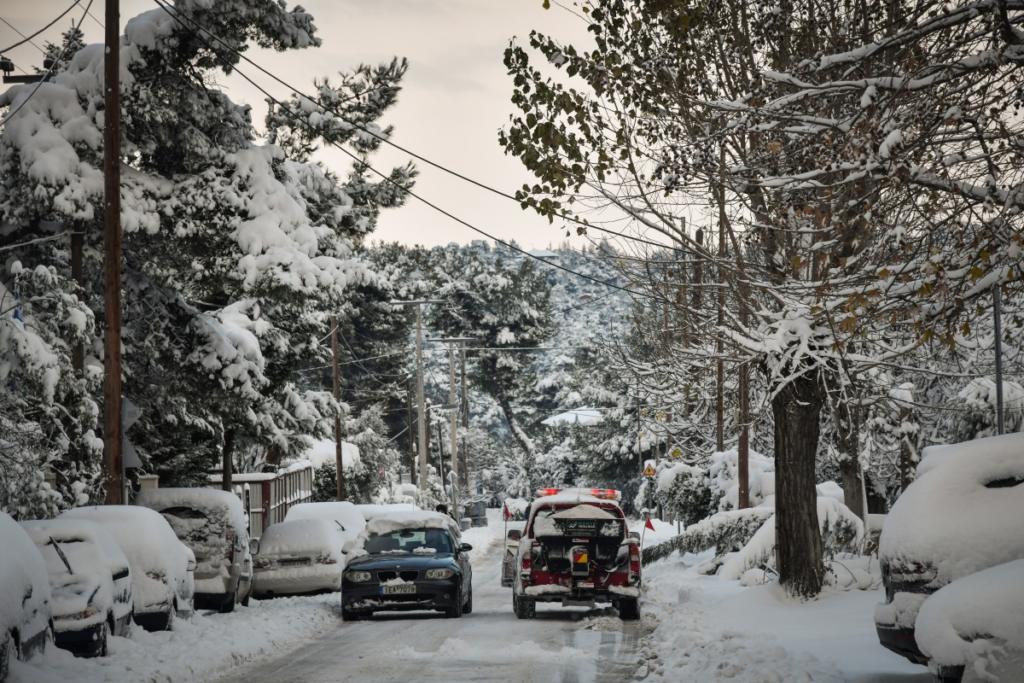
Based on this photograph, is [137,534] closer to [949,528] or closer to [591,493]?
[591,493]

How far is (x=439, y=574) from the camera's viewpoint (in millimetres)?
19984

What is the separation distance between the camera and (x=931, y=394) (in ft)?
126

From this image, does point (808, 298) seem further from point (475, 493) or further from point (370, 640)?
point (475, 493)

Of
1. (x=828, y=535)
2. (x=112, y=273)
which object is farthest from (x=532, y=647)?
(x=112, y=273)

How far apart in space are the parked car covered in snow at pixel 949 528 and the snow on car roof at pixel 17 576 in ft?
21.7

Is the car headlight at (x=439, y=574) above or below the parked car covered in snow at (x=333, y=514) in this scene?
below

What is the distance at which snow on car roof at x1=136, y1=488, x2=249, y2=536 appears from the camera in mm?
20500

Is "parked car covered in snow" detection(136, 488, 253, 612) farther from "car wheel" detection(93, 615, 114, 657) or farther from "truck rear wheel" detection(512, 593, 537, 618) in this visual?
"car wheel" detection(93, 615, 114, 657)

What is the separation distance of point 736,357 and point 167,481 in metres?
22.7

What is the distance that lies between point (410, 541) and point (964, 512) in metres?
13.5

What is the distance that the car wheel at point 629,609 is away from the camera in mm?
19688

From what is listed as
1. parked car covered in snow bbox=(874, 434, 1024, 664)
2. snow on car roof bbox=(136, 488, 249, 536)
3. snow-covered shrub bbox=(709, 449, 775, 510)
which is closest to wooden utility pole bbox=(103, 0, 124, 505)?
snow on car roof bbox=(136, 488, 249, 536)

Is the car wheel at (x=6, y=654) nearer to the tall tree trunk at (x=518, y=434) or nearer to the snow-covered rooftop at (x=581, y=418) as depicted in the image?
the snow-covered rooftop at (x=581, y=418)

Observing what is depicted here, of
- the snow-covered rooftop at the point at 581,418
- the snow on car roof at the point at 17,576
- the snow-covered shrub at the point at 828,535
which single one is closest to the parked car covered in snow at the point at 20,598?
the snow on car roof at the point at 17,576
